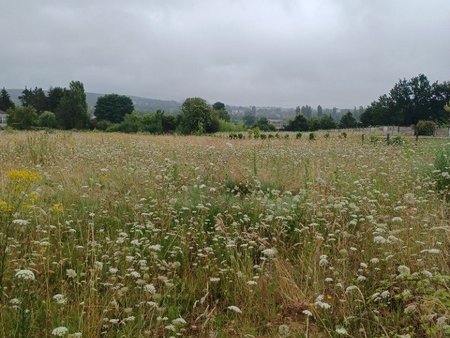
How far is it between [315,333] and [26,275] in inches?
76.6

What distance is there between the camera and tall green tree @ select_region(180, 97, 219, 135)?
5019 centimetres

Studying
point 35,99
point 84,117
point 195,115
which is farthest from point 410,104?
point 35,99

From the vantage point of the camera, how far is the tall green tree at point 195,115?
165 ft

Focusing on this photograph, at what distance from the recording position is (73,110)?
204 feet

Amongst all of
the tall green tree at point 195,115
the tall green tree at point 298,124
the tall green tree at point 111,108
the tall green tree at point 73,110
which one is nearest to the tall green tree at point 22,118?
the tall green tree at point 73,110

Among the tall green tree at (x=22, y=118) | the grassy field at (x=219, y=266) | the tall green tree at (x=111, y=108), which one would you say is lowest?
the grassy field at (x=219, y=266)

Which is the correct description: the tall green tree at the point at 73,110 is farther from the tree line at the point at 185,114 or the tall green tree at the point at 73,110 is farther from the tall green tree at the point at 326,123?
the tall green tree at the point at 326,123

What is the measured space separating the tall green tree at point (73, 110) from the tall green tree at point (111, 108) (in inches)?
1008

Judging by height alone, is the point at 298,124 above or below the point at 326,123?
below

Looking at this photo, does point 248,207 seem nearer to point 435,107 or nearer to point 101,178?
point 101,178

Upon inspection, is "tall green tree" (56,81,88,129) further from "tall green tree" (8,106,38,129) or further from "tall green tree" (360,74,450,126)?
"tall green tree" (360,74,450,126)

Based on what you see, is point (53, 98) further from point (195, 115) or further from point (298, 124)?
point (298, 124)

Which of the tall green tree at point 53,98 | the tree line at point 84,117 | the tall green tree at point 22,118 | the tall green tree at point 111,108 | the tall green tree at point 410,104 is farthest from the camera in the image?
the tall green tree at point 111,108

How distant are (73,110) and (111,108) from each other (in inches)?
1103
